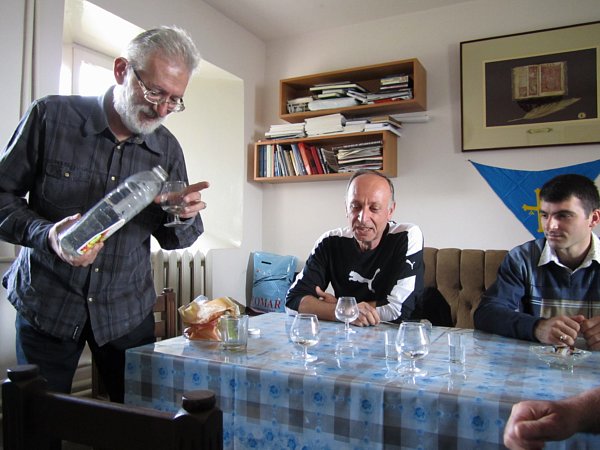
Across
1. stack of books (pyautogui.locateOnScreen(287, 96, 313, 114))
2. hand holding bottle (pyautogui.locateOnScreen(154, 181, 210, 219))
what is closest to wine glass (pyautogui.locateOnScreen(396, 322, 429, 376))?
hand holding bottle (pyautogui.locateOnScreen(154, 181, 210, 219))

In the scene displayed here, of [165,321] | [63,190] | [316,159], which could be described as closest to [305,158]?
[316,159]

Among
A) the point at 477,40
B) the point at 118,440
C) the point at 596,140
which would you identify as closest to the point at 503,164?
the point at 596,140

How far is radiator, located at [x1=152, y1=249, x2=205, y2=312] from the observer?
3186 millimetres

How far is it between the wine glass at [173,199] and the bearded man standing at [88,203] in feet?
0.09

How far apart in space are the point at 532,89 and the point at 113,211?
2835 mm

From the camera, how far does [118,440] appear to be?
1.81 feet

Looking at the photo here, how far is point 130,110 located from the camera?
1.35 meters

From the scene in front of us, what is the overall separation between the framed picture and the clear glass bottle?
2.48m

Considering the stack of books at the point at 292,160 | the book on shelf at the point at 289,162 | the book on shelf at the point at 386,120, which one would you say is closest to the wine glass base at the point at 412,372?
the book on shelf at the point at 386,120

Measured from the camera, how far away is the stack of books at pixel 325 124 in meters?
3.45

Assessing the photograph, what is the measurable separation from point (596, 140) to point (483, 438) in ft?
8.76

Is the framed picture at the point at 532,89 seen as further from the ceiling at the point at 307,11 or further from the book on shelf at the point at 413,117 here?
the ceiling at the point at 307,11

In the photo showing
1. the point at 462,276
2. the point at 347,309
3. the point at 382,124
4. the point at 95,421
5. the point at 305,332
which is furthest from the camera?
the point at 382,124

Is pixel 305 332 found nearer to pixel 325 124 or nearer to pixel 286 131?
pixel 325 124
